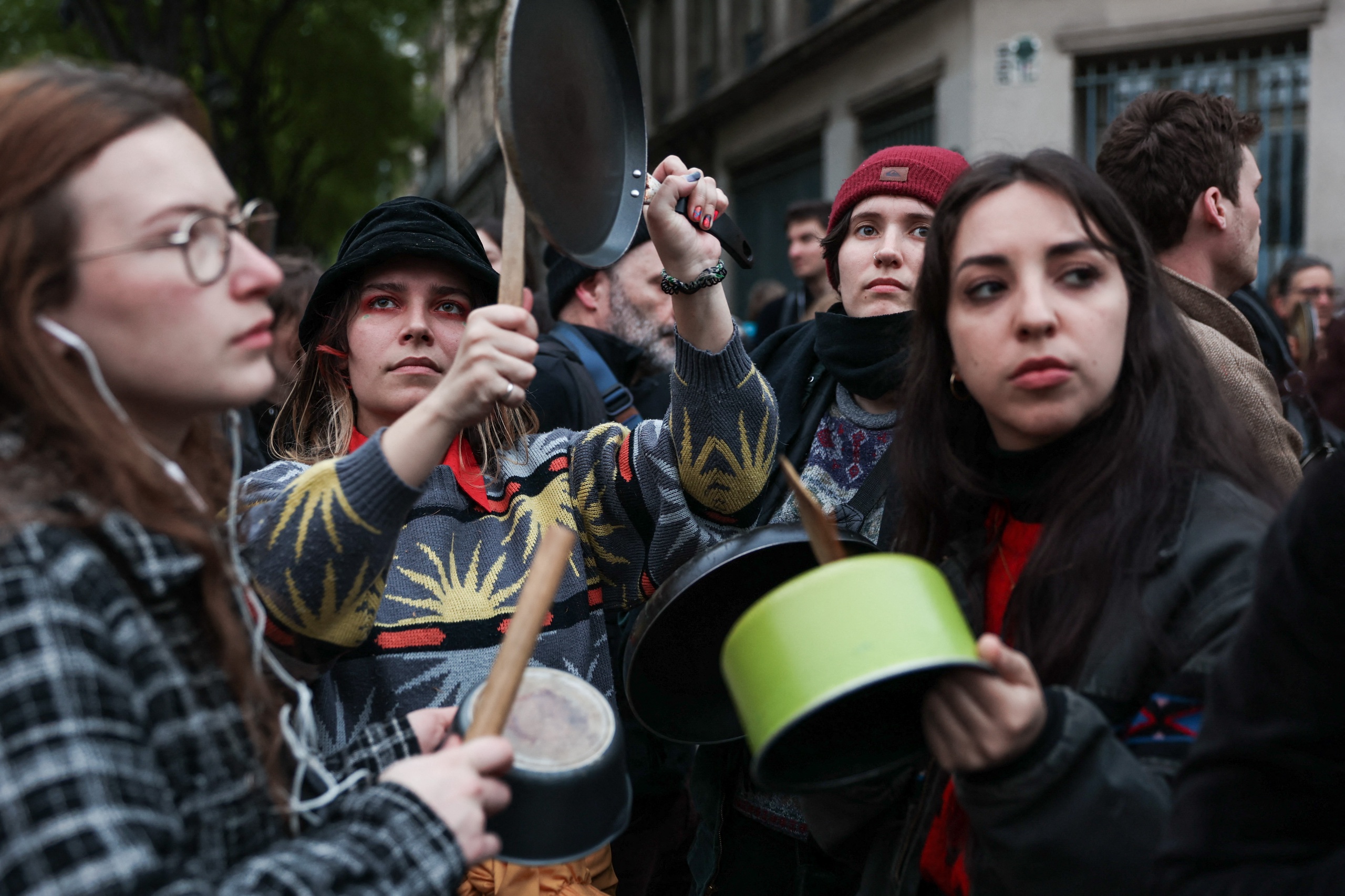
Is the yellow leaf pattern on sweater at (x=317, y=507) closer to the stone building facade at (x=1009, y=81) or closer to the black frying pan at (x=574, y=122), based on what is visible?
the black frying pan at (x=574, y=122)

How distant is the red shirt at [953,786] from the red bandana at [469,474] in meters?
1.00

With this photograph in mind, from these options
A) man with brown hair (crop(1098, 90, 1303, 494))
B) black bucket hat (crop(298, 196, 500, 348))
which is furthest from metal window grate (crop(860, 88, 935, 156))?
black bucket hat (crop(298, 196, 500, 348))

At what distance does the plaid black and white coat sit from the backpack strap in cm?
250

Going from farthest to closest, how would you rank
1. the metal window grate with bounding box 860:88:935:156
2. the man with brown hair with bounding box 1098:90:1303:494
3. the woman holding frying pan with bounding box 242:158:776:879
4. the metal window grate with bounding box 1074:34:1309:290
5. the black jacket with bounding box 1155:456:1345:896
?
the metal window grate with bounding box 860:88:935:156 < the metal window grate with bounding box 1074:34:1309:290 < the man with brown hair with bounding box 1098:90:1303:494 < the woman holding frying pan with bounding box 242:158:776:879 < the black jacket with bounding box 1155:456:1345:896

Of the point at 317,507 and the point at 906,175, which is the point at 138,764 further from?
the point at 906,175

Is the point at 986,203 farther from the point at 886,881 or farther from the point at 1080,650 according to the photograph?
the point at 886,881

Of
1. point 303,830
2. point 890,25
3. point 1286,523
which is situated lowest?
point 303,830

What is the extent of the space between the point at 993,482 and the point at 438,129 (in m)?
47.7

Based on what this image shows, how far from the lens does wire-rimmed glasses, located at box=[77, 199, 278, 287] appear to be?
1.35 meters

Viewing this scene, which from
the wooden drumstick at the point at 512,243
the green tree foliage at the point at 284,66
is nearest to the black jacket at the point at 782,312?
the wooden drumstick at the point at 512,243

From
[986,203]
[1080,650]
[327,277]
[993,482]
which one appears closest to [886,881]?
[1080,650]

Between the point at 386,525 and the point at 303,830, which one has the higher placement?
the point at 386,525

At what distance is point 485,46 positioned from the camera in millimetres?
15383

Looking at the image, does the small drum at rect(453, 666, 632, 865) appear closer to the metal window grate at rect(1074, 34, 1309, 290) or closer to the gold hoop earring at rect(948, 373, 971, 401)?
the gold hoop earring at rect(948, 373, 971, 401)
